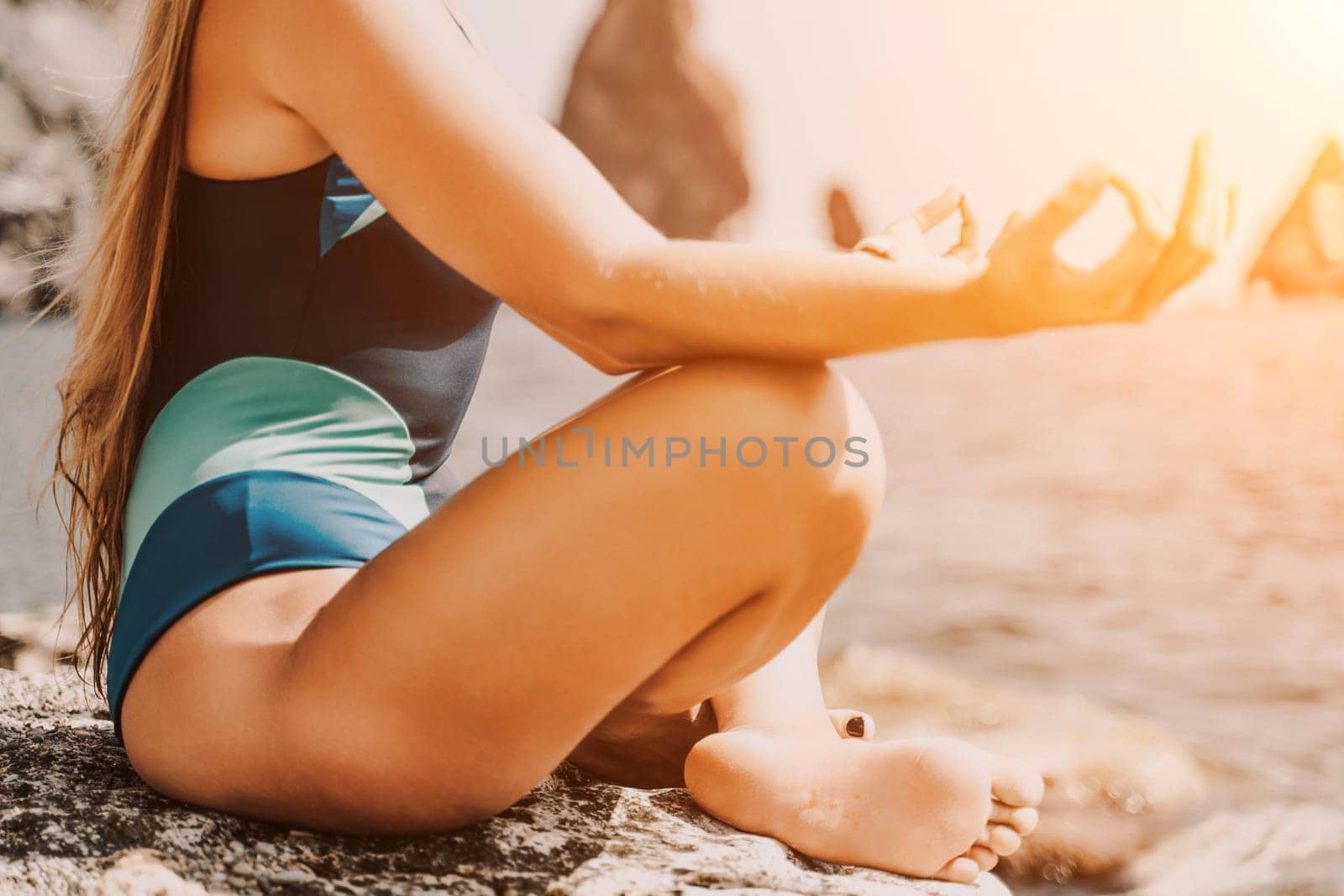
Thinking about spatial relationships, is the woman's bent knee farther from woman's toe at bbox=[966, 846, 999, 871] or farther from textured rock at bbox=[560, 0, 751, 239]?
textured rock at bbox=[560, 0, 751, 239]

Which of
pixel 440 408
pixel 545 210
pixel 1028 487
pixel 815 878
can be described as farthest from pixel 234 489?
pixel 1028 487

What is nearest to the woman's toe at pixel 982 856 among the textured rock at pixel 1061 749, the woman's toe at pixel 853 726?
the woman's toe at pixel 853 726

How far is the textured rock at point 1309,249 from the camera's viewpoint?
498 inches

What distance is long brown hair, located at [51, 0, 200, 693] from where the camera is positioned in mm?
632

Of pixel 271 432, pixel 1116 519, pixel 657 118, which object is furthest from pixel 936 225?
pixel 657 118

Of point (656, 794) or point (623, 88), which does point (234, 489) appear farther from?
point (623, 88)

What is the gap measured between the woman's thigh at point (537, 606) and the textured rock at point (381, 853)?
0.03 m

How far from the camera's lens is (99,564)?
823mm

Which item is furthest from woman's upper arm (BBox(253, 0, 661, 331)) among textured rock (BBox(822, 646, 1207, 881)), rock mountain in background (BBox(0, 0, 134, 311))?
textured rock (BBox(822, 646, 1207, 881))

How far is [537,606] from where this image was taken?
1.67 feet

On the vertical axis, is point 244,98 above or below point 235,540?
above

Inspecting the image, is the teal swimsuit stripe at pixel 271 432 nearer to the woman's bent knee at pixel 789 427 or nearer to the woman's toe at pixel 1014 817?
the woman's bent knee at pixel 789 427

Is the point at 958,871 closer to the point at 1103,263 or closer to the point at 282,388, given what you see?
the point at 1103,263

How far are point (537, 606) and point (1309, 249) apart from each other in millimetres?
15922
